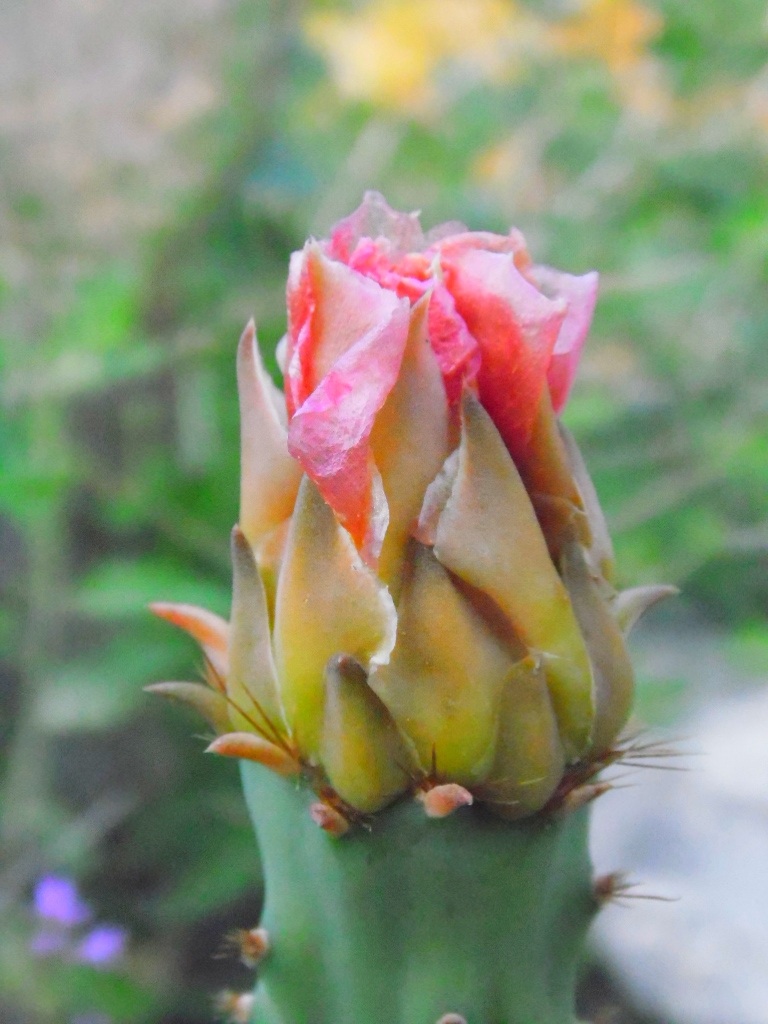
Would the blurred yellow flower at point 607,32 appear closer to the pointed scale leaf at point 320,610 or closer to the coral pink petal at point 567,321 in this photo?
the coral pink petal at point 567,321

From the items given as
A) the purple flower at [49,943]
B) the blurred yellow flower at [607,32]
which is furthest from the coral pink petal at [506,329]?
the blurred yellow flower at [607,32]

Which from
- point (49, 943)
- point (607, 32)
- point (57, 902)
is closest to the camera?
point (57, 902)

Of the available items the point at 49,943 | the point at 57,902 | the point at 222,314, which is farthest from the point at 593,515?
the point at 222,314

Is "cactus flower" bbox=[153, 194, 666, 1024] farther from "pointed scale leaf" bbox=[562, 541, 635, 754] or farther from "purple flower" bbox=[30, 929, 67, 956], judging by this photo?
"purple flower" bbox=[30, 929, 67, 956]

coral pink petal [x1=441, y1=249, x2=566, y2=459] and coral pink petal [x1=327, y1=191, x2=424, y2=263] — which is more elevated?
A: coral pink petal [x1=327, y1=191, x2=424, y2=263]

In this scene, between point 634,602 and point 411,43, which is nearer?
point 634,602

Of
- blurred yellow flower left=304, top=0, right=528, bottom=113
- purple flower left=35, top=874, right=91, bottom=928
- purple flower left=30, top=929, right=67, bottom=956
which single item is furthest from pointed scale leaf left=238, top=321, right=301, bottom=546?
blurred yellow flower left=304, top=0, right=528, bottom=113

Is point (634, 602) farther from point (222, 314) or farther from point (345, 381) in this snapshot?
point (222, 314)
